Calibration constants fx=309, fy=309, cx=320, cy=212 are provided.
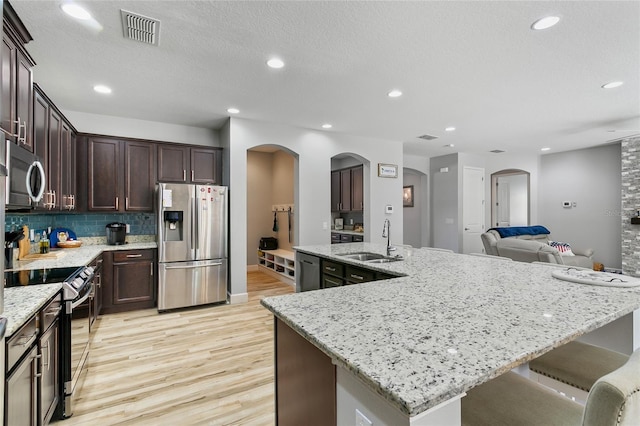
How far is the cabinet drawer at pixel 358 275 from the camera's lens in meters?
2.44

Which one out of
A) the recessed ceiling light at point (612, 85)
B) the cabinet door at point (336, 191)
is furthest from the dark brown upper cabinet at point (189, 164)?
the recessed ceiling light at point (612, 85)

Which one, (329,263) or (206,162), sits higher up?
(206,162)

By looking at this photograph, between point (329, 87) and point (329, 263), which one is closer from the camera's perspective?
point (329, 263)

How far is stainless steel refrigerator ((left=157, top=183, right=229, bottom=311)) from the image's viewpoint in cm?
405

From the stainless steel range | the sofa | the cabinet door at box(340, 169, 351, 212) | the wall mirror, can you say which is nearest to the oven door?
the stainless steel range

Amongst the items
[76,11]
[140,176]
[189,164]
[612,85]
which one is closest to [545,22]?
[612,85]

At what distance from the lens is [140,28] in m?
2.29

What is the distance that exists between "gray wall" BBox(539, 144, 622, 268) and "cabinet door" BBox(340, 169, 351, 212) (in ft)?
16.6

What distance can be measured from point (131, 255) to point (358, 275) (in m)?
3.13

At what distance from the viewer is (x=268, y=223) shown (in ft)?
24.8

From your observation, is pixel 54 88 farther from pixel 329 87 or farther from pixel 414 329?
pixel 414 329

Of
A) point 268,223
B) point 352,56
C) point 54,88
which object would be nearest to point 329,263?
point 352,56

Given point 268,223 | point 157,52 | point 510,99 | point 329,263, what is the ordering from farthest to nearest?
point 268,223, point 510,99, point 329,263, point 157,52

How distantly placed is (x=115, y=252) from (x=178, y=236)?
2.47 ft
